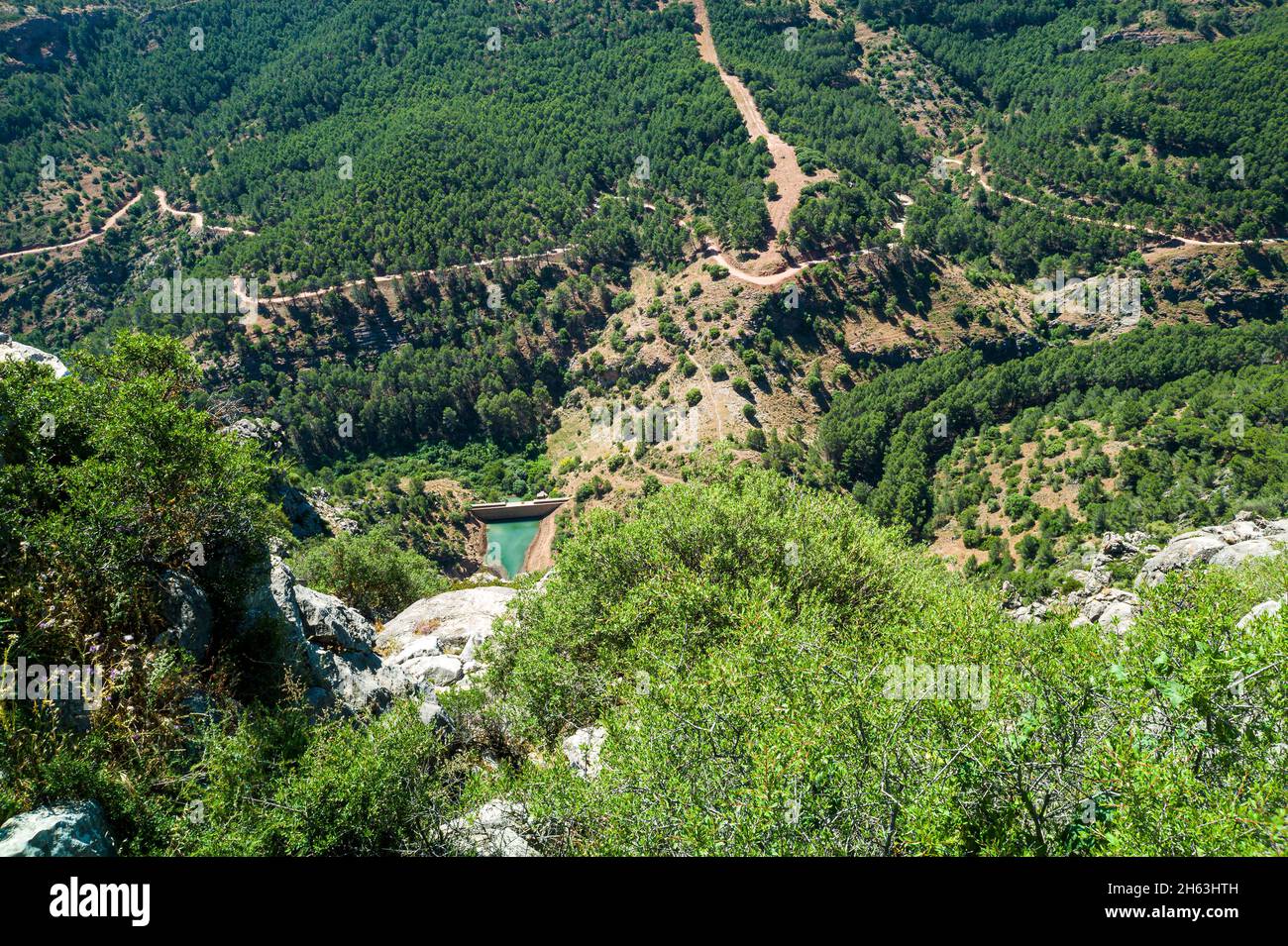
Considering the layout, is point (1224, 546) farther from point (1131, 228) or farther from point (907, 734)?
point (1131, 228)

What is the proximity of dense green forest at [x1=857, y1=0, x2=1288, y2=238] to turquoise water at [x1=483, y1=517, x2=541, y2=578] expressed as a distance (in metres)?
112

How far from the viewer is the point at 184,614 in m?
18.5

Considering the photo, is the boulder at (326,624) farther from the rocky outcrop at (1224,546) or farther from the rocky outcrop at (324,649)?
the rocky outcrop at (1224,546)

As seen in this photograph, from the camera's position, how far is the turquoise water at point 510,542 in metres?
86.1

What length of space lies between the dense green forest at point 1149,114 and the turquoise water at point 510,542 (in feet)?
366

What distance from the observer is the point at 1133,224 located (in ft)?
357

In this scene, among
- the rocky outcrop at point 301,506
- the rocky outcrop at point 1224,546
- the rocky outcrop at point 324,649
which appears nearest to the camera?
the rocky outcrop at point 324,649

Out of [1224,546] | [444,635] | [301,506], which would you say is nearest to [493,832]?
[444,635]

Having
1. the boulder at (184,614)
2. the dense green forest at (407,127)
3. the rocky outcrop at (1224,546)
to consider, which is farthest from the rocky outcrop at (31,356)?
the dense green forest at (407,127)

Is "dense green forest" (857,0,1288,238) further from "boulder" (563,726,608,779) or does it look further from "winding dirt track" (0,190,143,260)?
"winding dirt track" (0,190,143,260)

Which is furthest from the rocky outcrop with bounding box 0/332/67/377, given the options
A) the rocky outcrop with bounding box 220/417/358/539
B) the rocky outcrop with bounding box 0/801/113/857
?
the rocky outcrop with bounding box 220/417/358/539

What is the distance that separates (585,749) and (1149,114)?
6113 inches
